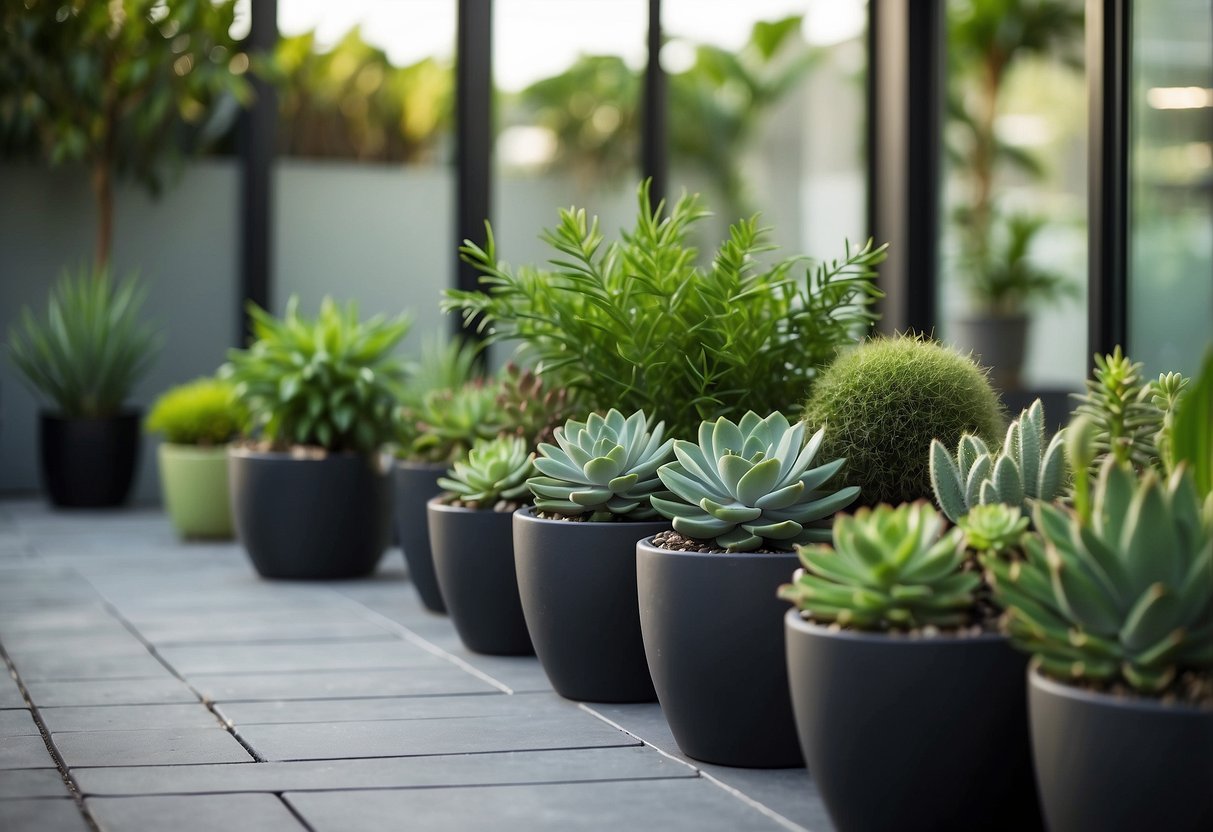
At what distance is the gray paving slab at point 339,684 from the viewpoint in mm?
3143

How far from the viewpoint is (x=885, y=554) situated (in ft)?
6.60

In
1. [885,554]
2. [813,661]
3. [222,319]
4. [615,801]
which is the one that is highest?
[222,319]

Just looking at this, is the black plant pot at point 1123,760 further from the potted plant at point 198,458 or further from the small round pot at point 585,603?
the potted plant at point 198,458

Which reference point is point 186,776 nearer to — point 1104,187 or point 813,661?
point 813,661

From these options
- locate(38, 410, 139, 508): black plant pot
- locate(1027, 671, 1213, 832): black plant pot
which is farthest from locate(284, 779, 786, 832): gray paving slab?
locate(38, 410, 139, 508): black plant pot

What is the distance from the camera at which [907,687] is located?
2008 mm

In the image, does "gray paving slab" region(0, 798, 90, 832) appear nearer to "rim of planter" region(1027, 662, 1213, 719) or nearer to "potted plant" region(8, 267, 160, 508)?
"rim of planter" region(1027, 662, 1213, 719)

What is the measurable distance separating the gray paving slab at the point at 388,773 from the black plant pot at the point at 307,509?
220 cm

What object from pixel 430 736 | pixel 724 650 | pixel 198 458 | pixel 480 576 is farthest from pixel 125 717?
pixel 198 458

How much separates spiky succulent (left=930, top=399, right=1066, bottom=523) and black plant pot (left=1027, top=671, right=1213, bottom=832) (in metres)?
0.57

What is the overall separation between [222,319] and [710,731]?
18.3ft

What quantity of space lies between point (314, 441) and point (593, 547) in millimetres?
2120

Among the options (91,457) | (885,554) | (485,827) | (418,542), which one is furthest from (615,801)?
(91,457)

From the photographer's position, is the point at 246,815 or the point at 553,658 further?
the point at 553,658
